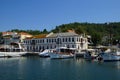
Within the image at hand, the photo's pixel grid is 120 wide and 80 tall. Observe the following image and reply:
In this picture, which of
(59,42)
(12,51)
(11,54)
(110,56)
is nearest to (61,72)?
(110,56)

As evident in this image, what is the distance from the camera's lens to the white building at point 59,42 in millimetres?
95062

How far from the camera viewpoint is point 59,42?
324 feet

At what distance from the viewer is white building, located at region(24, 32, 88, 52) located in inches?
3743

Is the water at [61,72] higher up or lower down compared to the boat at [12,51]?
lower down

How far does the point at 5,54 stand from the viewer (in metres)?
88.6

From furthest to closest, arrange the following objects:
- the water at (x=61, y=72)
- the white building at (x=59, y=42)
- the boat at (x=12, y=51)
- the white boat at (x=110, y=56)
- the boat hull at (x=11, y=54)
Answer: the white building at (x=59, y=42)
the boat at (x=12, y=51)
the boat hull at (x=11, y=54)
the white boat at (x=110, y=56)
the water at (x=61, y=72)

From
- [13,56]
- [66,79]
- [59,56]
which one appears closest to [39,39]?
[13,56]

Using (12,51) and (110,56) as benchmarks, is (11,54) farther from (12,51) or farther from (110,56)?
(110,56)

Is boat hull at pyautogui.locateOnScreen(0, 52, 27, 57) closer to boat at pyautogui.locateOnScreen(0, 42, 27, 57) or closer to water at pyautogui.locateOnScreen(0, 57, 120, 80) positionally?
boat at pyautogui.locateOnScreen(0, 42, 27, 57)

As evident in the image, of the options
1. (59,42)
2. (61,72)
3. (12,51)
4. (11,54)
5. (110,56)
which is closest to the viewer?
(61,72)

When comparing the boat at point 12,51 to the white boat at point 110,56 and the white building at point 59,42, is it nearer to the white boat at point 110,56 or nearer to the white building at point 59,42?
the white building at point 59,42

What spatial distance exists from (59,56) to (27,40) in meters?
35.0

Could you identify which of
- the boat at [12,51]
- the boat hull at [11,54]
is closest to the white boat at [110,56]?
the boat hull at [11,54]

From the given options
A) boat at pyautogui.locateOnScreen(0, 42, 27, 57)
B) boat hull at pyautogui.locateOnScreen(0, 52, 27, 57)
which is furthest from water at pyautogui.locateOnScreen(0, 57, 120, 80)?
boat at pyautogui.locateOnScreen(0, 42, 27, 57)
